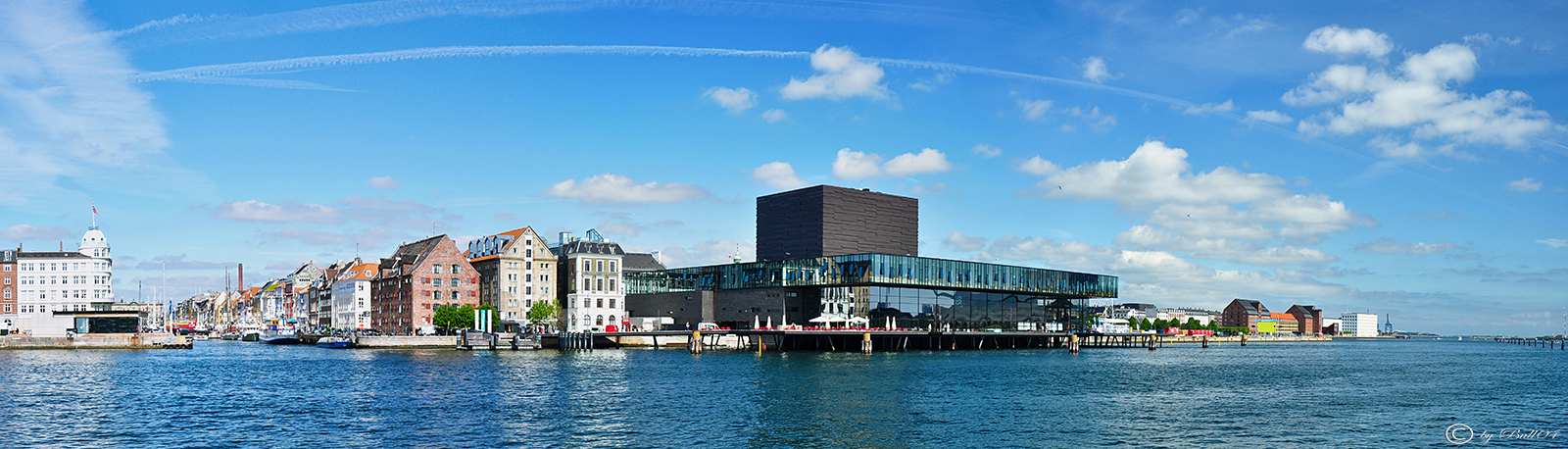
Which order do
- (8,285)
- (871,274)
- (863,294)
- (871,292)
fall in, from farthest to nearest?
1. (8,285)
2. (863,294)
3. (871,292)
4. (871,274)

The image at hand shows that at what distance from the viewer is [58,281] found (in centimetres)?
19388

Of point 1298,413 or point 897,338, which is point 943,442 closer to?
point 1298,413

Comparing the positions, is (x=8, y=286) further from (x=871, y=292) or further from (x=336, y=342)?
(x=871, y=292)

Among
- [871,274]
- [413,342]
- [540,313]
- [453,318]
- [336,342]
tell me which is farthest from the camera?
[540,313]

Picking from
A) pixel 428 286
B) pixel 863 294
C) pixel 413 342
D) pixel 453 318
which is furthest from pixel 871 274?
pixel 428 286

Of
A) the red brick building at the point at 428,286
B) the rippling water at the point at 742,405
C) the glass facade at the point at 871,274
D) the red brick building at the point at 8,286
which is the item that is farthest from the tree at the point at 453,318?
the red brick building at the point at 8,286

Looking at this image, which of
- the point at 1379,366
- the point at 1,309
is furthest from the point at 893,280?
the point at 1,309

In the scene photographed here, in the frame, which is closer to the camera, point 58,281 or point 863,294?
point 863,294

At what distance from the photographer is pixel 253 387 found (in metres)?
81.4

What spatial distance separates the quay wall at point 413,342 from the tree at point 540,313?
2693 cm

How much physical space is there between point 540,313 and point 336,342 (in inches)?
1245

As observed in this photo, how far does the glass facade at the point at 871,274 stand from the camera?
169250mm

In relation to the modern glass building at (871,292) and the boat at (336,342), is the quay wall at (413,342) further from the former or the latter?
the modern glass building at (871,292)

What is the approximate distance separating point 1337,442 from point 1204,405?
18363 millimetres
